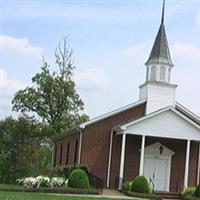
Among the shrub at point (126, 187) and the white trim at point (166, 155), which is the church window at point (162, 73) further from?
the shrub at point (126, 187)

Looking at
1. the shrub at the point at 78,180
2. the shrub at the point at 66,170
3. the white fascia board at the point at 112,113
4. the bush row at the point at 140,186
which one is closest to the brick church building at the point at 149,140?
the white fascia board at the point at 112,113

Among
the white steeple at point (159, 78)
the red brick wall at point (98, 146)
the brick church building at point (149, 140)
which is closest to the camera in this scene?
the brick church building at point (149, 140)

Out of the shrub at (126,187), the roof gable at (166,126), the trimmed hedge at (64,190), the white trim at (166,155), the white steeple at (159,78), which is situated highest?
the white steeple at (159,78)

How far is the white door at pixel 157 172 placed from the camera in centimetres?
3838

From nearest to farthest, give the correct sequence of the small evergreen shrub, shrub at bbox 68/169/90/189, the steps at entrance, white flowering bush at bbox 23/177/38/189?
white flowering bush at bbox 23/177/38/189
shrub at bbox 68/169/90/189
the small evergreen shrub
the steps at entrance

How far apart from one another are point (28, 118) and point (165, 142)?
1785cm

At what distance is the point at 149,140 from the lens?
38.5 m

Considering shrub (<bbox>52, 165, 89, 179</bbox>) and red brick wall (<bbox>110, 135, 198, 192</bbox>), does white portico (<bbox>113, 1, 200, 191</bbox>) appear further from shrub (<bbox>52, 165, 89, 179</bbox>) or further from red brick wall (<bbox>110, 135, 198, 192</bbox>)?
shrub (<bbox>52, 165, 89, 179</bbox>)

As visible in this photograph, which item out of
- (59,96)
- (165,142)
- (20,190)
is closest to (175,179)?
(165,142)

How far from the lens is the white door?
38375 mm

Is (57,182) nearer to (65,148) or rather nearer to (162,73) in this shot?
(65,148)

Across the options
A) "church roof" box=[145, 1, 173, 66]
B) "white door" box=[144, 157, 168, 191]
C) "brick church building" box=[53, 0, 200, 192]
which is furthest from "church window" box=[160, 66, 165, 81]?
"white door" box=[144, 157, 168, 191]

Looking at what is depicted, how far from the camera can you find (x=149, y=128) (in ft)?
118

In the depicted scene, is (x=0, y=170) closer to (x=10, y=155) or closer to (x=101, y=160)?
(x=10, y=155)
